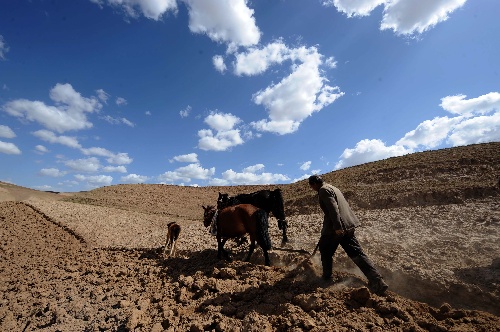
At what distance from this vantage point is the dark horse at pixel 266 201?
34.1 feet

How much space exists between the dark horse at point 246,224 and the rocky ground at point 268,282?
48cm

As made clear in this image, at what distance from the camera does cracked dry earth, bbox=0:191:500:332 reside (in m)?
4.76

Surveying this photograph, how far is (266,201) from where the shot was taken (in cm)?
1072

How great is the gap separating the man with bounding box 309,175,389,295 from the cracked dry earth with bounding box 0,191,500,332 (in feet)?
0.91

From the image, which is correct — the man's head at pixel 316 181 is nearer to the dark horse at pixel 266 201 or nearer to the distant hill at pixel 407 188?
the dark horse at pixel 266 201

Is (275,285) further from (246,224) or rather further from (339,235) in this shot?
(246,224)

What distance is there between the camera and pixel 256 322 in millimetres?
4789

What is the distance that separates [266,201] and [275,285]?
15.5 feet

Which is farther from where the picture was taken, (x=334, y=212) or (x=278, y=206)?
(x=278, y=206)

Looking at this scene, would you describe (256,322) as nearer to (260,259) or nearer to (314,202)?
(260,259)

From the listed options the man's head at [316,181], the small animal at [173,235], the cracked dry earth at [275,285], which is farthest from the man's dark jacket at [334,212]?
the small animal at [173,235]

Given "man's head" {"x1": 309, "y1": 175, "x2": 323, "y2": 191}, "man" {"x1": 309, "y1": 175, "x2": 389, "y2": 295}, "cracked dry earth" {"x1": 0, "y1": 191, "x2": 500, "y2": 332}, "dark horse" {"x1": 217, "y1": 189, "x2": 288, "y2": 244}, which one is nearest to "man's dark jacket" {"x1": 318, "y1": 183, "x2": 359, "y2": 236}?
"man" {"x1": 309, "y1": 175, "x2": 389, "y2": 295}

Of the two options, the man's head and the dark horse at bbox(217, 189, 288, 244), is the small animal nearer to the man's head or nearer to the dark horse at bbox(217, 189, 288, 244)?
the dark horse at bbox(217, 189, 288, 244)

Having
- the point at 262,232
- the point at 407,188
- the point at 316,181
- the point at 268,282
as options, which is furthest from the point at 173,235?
the point at 407,188
